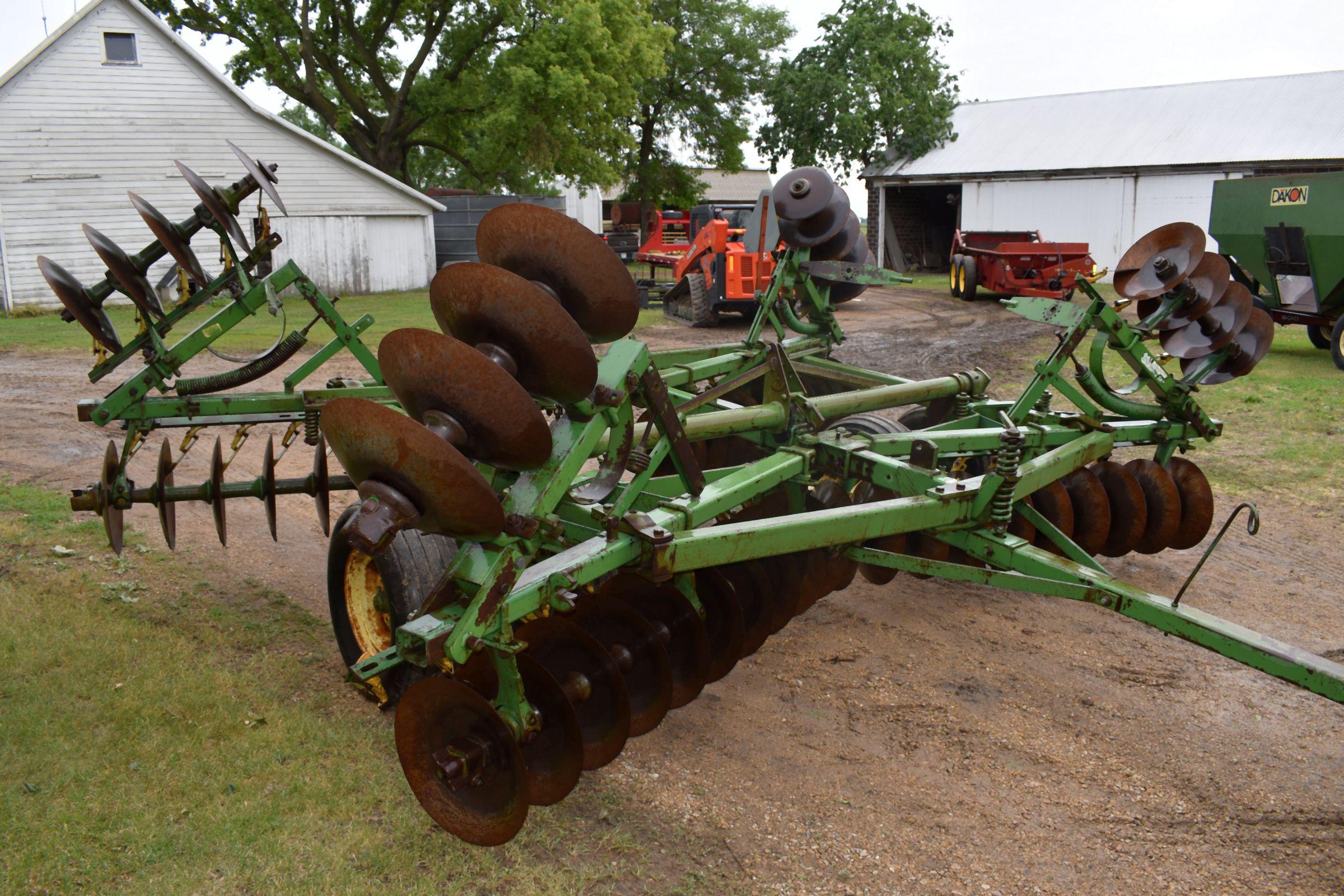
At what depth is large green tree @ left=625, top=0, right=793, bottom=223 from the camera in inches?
1485

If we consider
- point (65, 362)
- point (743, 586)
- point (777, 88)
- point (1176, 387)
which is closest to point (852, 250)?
point (1176, 387)

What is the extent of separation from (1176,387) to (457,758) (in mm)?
3867

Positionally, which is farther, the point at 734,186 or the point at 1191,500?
the point at 734,186

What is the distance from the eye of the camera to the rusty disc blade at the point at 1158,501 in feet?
16.8

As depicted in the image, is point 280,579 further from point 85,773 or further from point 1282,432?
point 1282,432

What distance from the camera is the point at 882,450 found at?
443 centimetres

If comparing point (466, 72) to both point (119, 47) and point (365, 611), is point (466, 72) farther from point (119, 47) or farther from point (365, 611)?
point (365, 611)

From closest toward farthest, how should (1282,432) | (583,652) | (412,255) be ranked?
(583,652)
(1282,432)
(412,255)

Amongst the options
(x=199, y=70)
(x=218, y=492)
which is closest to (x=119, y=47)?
(x=199, y=70)

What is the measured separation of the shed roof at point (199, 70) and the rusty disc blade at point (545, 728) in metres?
18.6

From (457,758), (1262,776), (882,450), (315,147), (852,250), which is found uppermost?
(315,147)

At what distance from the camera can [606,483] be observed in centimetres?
342

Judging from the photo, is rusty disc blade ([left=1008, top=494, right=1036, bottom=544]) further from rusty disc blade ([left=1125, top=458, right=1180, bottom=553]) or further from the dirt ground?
rusty disc blade ([left=1125, top=458, right=1180, bottom=553])

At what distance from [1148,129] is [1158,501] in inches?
858
